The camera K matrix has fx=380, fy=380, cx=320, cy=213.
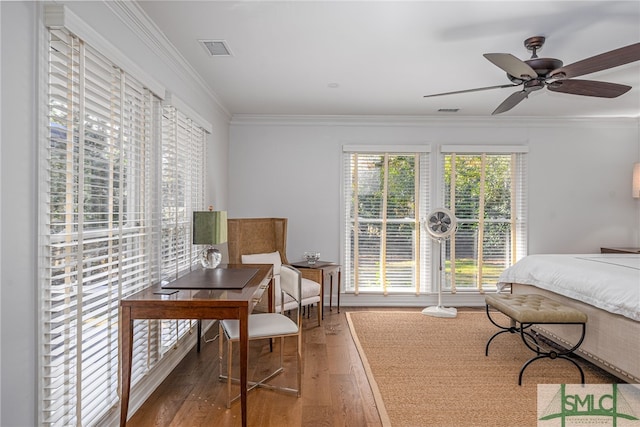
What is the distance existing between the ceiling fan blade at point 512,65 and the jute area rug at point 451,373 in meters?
2.17

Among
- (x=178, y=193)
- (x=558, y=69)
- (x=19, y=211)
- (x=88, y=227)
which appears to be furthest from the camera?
(x=178, y=193)

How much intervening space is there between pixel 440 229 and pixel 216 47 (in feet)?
10.6

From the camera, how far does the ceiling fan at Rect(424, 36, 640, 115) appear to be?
87.5 inches

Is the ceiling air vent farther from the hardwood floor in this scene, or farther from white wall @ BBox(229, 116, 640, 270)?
the hardwood floor

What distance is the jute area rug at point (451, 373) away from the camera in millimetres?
2369

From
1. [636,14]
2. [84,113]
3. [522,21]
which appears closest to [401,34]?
[522,21]

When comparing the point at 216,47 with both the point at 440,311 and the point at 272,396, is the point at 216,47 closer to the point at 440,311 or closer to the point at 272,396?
the point at 272,396

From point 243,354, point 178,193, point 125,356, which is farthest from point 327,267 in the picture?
point 125,356

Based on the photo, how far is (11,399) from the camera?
1424 millimetres

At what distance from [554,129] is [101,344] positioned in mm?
5663

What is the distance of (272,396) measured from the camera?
8.53ft

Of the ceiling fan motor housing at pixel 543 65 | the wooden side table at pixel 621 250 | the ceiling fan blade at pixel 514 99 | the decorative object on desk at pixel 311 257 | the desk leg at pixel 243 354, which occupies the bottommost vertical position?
the desk leg at pixel 243 354

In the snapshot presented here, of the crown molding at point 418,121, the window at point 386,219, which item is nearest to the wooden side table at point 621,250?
the crown molding at point 418,121

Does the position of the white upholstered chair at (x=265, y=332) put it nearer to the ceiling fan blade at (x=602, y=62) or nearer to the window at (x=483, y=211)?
the ceiling fan blade at (x=602, y=62)
